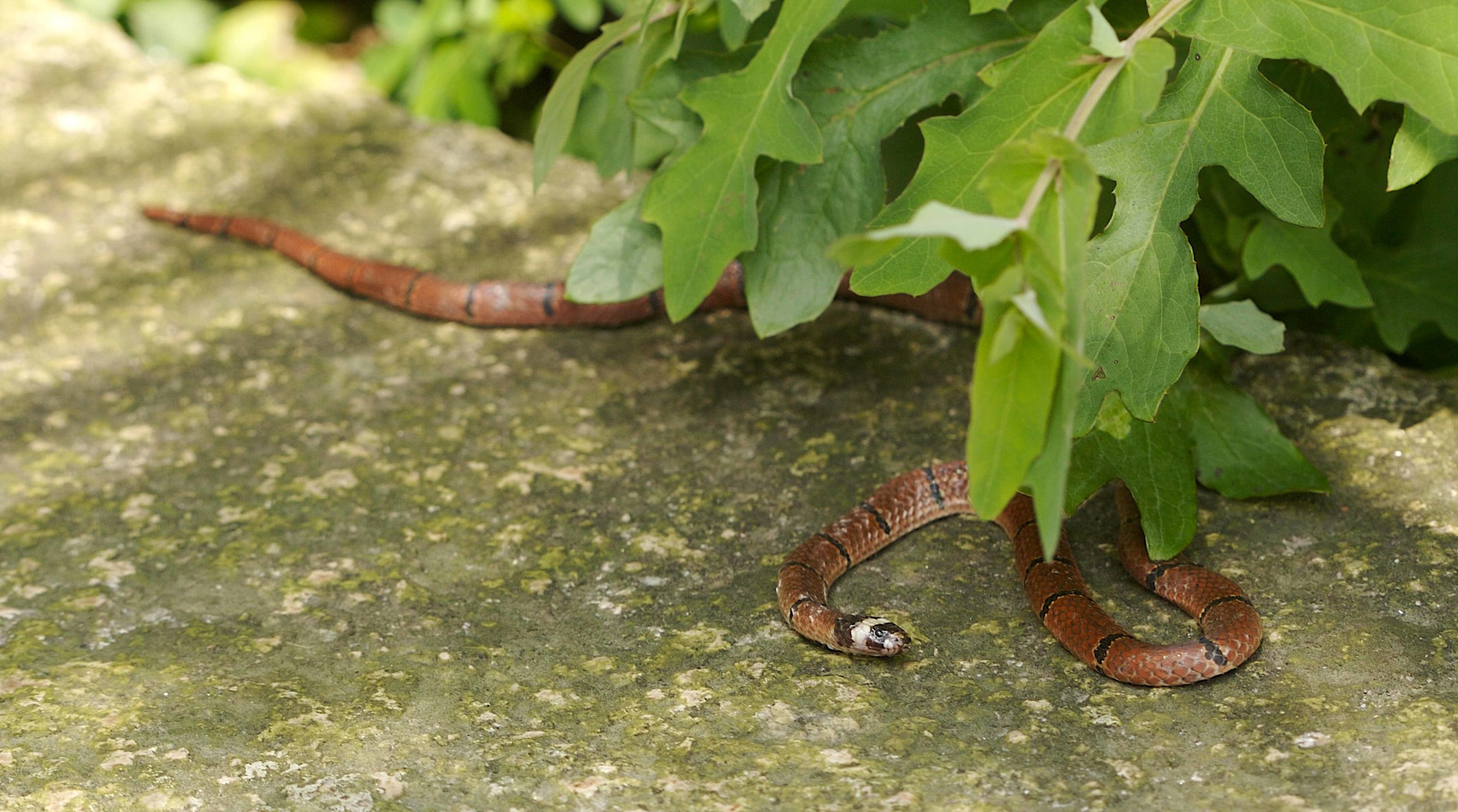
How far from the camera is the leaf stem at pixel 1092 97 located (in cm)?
202

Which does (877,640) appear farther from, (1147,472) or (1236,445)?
(1236,445)

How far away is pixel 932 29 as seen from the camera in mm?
3158

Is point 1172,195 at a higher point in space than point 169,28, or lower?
higher

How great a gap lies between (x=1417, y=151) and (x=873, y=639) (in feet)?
5.23

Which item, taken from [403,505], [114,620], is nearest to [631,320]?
[403,505]

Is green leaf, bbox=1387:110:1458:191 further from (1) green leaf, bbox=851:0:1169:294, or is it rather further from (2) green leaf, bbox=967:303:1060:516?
(2) green leaf, bbox=967:303:1060:516

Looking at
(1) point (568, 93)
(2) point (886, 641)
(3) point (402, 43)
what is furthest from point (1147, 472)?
(3) point (402, 43)

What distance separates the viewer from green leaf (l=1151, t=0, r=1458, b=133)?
242 centimetres

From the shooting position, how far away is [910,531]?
11.4 feet

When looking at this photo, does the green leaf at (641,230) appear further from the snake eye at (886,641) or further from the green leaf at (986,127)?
the snake eye at (886,641)

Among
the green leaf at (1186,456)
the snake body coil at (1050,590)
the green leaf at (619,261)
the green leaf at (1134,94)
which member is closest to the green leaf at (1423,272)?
the green leaf at (1186,456)

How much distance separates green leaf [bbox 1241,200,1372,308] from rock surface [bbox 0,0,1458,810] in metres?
0.45

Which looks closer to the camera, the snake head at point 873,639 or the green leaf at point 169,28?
the snake head at point 873,639

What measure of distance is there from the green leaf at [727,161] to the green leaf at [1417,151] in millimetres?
1251
